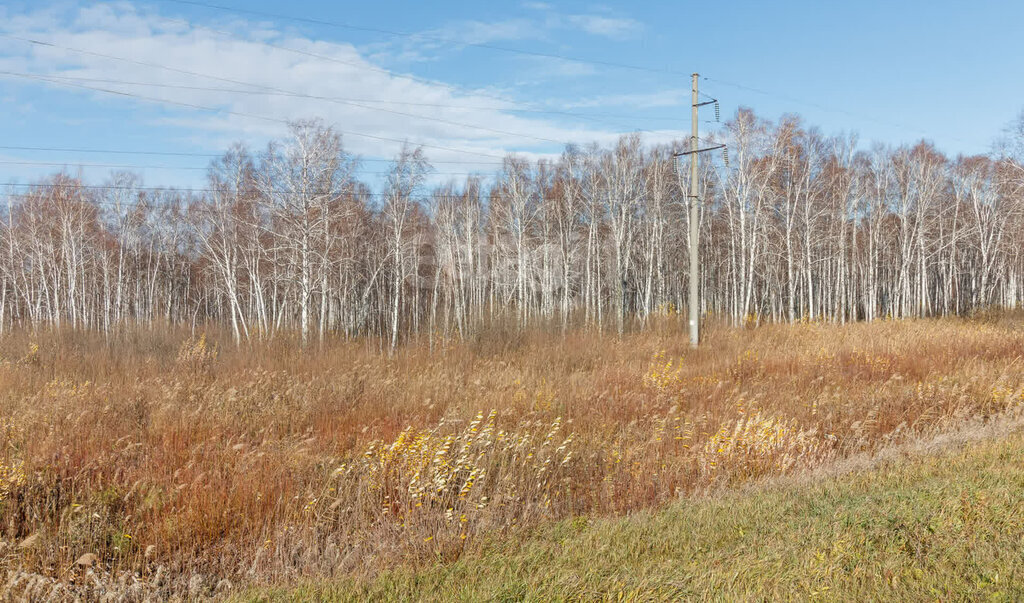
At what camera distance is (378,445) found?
6.42 m

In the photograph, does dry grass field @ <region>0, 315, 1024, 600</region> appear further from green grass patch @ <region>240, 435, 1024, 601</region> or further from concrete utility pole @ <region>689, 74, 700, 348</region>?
concrete utility pole @ <region>689, 74, 700, 348</region>

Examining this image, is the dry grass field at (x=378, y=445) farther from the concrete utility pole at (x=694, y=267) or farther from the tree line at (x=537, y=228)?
the tree line at (x=537, y=228)

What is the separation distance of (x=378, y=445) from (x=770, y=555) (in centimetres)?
423

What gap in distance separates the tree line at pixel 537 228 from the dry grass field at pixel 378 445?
37.3ft

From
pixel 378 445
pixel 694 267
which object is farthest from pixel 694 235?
pixel 378 445

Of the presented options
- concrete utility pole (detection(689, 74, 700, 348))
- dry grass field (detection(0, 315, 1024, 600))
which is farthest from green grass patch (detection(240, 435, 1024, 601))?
concrete utility pole (detection(689, 74, 700, 348))

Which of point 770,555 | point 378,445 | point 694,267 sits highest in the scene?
point 694,267

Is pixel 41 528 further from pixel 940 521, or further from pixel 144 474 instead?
pixel 940 521

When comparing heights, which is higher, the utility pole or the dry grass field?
the utility pole

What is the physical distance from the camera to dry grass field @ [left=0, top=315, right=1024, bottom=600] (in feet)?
13.8

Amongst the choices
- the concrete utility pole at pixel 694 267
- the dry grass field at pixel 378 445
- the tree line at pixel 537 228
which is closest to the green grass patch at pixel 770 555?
the dry grass field at pixel 378 445

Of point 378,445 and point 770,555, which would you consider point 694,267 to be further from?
point 770,555

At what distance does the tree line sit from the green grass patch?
18202mm

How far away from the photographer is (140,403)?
8102mm
